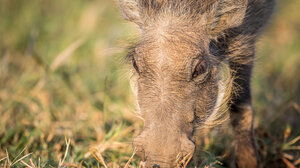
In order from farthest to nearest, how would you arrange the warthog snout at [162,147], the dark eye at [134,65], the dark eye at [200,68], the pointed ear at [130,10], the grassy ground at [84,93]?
the grassy ground at [84,93], the pointed ear at [130,10], the dark eye at [134,65], the dark eye at [200,68], the warthog snout at [162,147]

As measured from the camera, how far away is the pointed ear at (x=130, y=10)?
2.75 m

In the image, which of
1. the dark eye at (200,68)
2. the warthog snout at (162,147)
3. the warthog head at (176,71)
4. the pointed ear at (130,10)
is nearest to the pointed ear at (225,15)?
the warthog head at (176,71)

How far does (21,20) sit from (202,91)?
401 cm

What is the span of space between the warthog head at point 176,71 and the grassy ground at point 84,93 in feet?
1.25

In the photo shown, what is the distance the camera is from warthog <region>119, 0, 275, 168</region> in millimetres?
2141

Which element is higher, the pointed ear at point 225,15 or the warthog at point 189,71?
the pointed ear at point 225,15

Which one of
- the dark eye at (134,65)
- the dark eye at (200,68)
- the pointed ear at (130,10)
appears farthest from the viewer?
the pointed ear at (130,10)

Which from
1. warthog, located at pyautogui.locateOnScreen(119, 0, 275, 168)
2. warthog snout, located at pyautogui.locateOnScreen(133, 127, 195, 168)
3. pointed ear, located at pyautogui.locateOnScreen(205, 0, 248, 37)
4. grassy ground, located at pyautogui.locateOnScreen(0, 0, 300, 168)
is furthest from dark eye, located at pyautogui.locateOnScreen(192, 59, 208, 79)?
grassy ground, located at pyautogui.locateOnScreen(0, 0, 300, 168)

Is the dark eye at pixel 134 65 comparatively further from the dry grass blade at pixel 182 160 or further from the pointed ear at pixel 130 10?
the dry grass blade at pixel 182 160

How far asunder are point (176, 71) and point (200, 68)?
0.18 metres

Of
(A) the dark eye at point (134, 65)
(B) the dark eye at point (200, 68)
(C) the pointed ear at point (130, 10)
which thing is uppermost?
(C) the pointed ear at point (130, 10)

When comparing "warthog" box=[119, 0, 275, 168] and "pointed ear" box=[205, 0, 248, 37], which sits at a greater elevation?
"pointed ear" box=[205, 0, 248, 37]

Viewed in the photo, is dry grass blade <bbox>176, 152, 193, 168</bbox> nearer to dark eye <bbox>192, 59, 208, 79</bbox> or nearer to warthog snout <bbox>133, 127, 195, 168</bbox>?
warthog snout <bbox>133, 127, 195, 168</bbox>

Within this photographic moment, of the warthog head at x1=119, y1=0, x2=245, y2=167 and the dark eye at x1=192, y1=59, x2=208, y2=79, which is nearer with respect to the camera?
the warthog head at x1=119, y1=0, x2=245, y2=167
